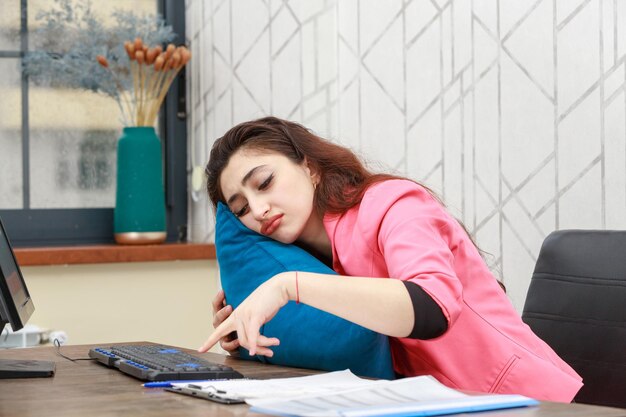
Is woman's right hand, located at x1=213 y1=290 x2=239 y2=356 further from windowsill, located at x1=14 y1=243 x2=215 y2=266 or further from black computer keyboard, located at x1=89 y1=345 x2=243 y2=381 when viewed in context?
windowsill, located at x1=14 y1=243 x2=215 y2=266

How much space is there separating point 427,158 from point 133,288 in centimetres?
122

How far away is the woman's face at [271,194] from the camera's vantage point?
1.67 meters

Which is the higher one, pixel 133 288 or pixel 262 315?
pixel 262 315

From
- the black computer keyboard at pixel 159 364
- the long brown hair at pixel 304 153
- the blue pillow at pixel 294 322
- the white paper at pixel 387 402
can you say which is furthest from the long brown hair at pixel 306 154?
the white paper at pixel 387 402

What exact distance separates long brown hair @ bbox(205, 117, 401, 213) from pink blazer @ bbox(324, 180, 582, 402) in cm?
8

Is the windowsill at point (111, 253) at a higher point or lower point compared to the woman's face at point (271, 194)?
lower

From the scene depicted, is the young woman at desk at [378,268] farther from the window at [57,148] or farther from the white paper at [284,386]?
the window at [57,148]

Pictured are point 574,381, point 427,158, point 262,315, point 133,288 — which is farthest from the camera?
point 133,288

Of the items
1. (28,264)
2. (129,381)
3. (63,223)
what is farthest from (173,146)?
(129,381)

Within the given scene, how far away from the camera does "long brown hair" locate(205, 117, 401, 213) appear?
5.56 ft

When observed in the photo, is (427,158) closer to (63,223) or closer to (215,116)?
(215,116)

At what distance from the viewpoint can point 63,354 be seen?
1.77m

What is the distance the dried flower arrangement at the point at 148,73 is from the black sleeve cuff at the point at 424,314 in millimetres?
2108

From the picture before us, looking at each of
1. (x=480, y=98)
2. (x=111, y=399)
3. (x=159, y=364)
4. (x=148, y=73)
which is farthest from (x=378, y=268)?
(x=148, y=73)
